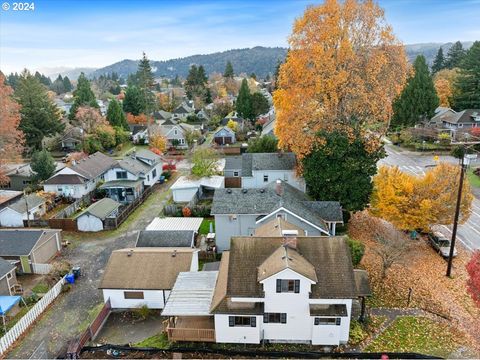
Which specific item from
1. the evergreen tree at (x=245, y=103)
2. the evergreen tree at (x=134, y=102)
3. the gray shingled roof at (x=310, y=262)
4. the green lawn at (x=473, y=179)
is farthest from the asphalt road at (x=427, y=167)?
the evergreen tree at (x=134, y=102)

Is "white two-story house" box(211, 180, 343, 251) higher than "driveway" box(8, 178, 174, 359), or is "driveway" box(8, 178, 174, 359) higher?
"white two-story house" box(211, 180, 343, 251)

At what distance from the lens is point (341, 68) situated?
3262cm

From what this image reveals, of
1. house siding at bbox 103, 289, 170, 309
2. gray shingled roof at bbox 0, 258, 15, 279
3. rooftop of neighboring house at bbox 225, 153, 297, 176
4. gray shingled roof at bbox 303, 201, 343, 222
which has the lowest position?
house siding at bbox 103, 289, 170, 309

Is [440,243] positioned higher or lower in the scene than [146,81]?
lower

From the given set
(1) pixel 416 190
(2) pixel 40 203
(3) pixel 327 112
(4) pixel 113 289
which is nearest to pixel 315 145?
(3) pixel 327 112

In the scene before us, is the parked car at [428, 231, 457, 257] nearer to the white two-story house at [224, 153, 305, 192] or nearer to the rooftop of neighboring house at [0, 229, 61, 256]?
the white two-story house at [224, 153, 305, 192]

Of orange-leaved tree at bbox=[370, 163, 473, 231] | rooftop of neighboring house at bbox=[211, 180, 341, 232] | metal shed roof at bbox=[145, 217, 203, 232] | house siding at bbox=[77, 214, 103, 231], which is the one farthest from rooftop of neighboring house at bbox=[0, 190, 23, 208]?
orange-leaved tree at bbox=[370, 163, 473, 231]

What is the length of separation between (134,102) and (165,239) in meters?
68.4

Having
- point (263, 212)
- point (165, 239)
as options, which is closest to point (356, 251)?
point (263, 212)

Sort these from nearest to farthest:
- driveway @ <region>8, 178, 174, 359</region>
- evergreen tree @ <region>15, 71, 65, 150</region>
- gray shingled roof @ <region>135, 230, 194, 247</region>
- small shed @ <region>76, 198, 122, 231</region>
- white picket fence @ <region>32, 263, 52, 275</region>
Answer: driveway @ <region>8, 178, 174, 359</region>, white picket fence @ <region>32, 263, 52, 275</region>, gray shingled roof @ <region>135, 230, 194, 247</region>, small shed @ <region>76, 198, 122, 231</region>, evergreen tree @ <region>15, 71, 65, 150</region>

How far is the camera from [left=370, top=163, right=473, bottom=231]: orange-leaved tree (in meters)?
29.7

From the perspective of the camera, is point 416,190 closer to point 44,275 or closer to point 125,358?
point 125,358

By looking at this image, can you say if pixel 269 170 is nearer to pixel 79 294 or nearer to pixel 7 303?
pixel 79 294

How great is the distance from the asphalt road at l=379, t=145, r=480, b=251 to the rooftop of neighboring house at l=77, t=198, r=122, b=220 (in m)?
32.0
